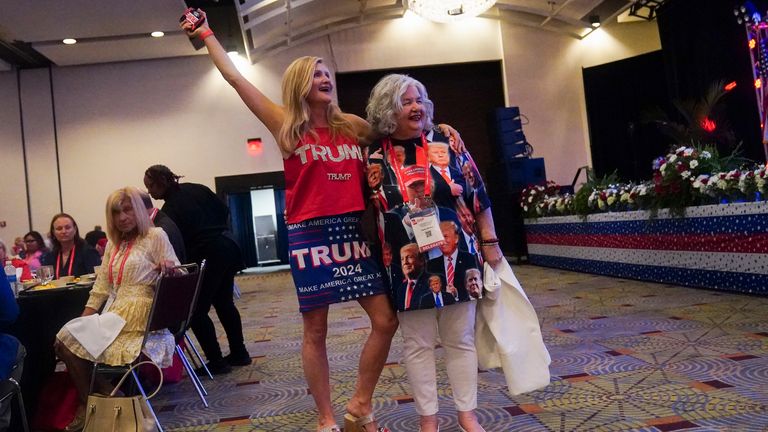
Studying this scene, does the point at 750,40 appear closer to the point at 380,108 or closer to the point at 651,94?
the point at 651,94

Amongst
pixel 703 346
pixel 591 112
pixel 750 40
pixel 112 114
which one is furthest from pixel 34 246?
pixel 591 112

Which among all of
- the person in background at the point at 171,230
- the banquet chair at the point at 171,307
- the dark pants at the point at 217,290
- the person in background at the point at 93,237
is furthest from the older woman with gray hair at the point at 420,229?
the person in background at the point at 93,237

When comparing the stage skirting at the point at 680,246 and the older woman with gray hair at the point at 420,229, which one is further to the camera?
the stage skirting at the point at 680,246

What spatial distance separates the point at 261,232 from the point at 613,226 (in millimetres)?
10058

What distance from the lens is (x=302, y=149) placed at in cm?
225

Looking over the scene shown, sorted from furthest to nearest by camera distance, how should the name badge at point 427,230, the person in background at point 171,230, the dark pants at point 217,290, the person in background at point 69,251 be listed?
the person in background at point 69,251
the dark pants at point 217,290
the person in background at point 171,230
the name badge at point 427,230

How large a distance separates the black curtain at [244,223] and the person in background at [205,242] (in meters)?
10.9

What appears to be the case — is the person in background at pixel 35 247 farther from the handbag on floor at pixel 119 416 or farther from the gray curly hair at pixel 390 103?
the gray curly hair at pixel 390 103

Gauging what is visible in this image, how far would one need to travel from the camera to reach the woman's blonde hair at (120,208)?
306 centimetres

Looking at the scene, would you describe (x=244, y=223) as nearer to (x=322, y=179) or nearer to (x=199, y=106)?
(x=199, y=106)

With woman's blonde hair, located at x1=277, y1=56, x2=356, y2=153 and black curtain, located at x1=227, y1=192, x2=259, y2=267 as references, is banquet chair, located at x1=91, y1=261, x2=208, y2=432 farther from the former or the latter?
black curtain, located at x1=227, y1=192, x2=259, y2=267

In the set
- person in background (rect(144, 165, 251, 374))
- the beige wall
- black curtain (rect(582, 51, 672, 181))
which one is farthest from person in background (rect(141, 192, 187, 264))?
black curtain (rect(582, 51, 672, 181))

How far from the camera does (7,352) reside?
2.28 meters

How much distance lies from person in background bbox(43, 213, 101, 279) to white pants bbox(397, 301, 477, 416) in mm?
3213
